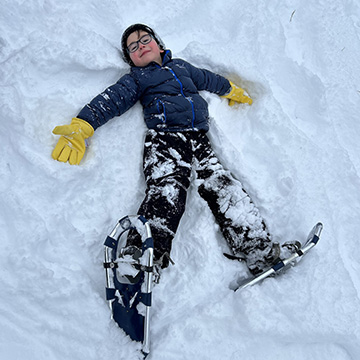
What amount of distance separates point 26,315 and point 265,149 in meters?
1.99

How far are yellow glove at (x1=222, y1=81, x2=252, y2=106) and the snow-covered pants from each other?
0.54 metres

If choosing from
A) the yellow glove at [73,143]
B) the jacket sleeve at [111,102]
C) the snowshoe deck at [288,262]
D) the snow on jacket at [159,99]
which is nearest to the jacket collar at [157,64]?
the snow on jacket at [159,99]

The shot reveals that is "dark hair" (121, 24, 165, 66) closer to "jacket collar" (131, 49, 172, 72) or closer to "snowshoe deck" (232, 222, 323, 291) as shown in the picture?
"jacket collar" (131, 49, 172, 72)

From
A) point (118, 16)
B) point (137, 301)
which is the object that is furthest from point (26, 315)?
point (118, 16)

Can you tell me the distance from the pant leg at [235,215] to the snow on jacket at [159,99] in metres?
0.36

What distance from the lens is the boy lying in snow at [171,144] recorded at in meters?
2.12

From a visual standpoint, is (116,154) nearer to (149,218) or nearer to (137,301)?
(149,218)

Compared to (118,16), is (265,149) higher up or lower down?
lower down

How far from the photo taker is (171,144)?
2361 mm

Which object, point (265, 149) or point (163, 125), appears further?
point (265, 149)

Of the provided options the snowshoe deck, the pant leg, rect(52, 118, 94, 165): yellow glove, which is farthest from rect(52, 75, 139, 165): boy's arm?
the snowshoe deck

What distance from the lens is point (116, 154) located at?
238 cm

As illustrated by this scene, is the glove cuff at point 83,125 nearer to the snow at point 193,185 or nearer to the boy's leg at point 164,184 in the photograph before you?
the snow at point 193,185

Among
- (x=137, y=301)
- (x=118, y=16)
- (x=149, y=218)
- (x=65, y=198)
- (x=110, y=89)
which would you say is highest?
(x=118, y=16)
